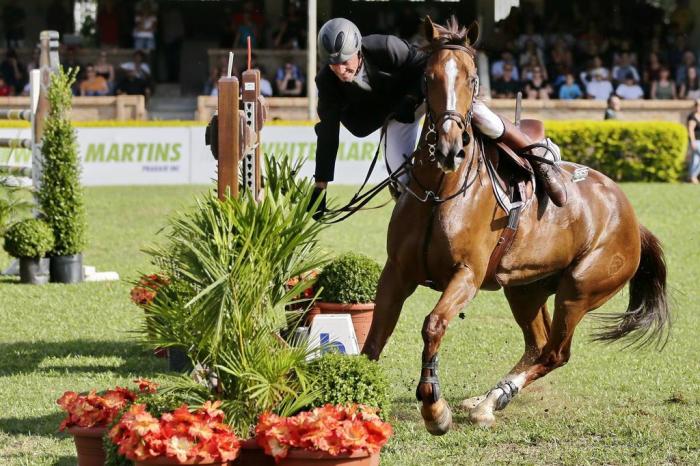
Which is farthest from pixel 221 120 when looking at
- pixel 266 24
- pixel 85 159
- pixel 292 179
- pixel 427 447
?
pixel 266 24

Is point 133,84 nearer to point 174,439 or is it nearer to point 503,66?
point 503,66

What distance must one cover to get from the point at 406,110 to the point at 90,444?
2.73m

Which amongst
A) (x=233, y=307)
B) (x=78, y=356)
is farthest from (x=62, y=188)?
(x=233, y=307)

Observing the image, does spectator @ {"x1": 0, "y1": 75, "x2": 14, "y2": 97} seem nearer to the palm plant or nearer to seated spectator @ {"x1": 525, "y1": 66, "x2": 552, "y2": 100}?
seated spectator @ {"x1": 525, "y1": 66, "x2": 552, "y2": 100}

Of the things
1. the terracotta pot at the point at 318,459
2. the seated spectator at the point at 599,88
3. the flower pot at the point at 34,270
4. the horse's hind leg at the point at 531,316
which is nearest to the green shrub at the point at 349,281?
the horse's hind leg at the point at 531,316

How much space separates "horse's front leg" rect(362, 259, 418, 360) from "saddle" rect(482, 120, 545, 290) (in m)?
0.63

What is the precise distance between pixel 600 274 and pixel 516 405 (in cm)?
104

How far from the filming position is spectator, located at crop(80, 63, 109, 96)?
27359mm

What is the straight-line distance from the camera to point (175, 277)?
521 centimetres

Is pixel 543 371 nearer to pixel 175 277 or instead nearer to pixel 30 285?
pixel 175 277

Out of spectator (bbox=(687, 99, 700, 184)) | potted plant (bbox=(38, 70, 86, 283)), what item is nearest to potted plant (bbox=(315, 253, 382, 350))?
potted plant (bbox=(38, 70, 86, 283))

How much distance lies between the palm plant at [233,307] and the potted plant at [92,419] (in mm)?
347

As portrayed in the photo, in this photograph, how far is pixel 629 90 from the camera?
92.9 feet

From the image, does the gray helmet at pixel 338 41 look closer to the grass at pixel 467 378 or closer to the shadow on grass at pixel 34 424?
the grass at pixel 467 378
